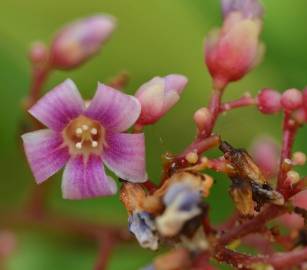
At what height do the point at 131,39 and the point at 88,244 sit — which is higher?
the point at 131,39

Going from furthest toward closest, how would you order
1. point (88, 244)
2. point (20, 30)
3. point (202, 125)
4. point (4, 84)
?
point (20, 30) → point (4, 84) → point (88, 244) → point (202, 125)

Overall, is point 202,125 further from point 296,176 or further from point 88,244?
point 88,244

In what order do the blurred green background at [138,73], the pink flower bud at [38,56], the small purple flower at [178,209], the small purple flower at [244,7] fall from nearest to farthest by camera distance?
the small purple flower at [178,209]
the small purple flower at [244,7]
the pink flower bud at [38,56]
the blurred green background at [138,73]

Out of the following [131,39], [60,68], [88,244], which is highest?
[60,68]

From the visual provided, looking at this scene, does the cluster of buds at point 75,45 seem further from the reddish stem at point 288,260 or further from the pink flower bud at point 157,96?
the reddish stem at point 288,260

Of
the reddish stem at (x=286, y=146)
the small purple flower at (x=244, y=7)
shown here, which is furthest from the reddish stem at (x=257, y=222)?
the small purple flower at (x=244, y=7)

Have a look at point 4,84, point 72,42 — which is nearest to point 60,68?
point 72,42
